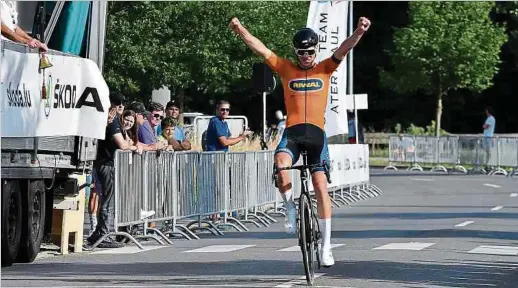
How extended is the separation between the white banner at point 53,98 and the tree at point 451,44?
1856 inches

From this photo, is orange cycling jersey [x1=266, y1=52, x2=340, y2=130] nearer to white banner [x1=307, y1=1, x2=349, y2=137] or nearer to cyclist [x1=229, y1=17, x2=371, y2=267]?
cyclist [x1=229, y1=17, x2=371, y2=267]

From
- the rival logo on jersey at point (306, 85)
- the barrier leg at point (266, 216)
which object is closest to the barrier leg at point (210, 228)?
the barrier leg at point (266, 216)

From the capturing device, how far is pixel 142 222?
18.3 m

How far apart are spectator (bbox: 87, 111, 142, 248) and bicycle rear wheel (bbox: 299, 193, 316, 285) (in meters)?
5.41

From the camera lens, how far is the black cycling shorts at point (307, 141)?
12711mm

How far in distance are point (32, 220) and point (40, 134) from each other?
962 mm

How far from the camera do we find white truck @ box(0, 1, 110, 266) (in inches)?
566

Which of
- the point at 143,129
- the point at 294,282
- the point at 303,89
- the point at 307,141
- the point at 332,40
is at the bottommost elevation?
the point at 294,282

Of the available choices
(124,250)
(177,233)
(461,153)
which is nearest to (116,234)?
(124,250)

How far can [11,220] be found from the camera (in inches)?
584

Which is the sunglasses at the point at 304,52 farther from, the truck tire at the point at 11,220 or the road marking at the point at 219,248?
the road marking at the point at 219,248

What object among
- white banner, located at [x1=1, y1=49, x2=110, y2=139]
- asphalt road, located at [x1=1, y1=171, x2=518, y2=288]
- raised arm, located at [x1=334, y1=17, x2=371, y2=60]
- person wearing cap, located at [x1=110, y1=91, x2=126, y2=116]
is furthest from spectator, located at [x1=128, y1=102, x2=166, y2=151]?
raised arm, located at [x1=334, y1=17, x2=371, y2=60]

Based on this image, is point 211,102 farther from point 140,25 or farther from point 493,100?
point 140,25

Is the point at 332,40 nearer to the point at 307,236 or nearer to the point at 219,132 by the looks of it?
the point at 219,132
